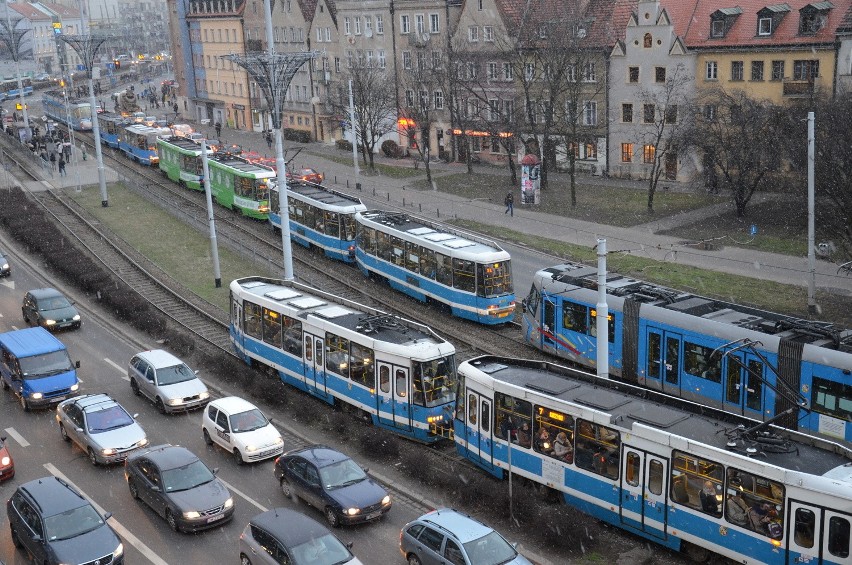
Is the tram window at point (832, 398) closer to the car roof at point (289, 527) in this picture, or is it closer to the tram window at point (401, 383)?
the tram window at point (401, 383)

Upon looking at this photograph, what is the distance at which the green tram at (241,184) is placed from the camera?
55.5 metres

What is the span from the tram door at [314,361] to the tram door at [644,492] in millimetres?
11985

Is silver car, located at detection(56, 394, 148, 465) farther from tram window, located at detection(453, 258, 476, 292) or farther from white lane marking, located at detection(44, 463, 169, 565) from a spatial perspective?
tram window, located at detection(453, 258, 476, 292)

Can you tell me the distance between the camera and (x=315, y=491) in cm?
2267

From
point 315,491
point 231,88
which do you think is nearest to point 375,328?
point 315,491

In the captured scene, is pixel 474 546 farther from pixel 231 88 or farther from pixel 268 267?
pixel 231 88

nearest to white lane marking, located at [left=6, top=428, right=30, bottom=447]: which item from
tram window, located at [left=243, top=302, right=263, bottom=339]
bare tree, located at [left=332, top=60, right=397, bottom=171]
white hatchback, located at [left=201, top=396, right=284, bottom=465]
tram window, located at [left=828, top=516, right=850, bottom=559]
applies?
white hatchback, located at [left=201, top=396, right=284, bottom=465]

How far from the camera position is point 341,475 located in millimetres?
22828

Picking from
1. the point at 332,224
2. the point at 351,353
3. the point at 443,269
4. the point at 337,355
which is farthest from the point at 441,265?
the point at 351,353

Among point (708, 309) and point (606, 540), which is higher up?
point (708, 309)

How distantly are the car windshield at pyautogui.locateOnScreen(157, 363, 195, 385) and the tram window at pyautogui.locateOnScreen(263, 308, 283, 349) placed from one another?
2873 mm

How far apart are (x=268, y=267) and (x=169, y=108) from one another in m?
86.2

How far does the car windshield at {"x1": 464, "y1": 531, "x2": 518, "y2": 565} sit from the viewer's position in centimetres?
1838

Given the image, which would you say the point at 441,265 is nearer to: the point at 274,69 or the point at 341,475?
the point at 274,69
